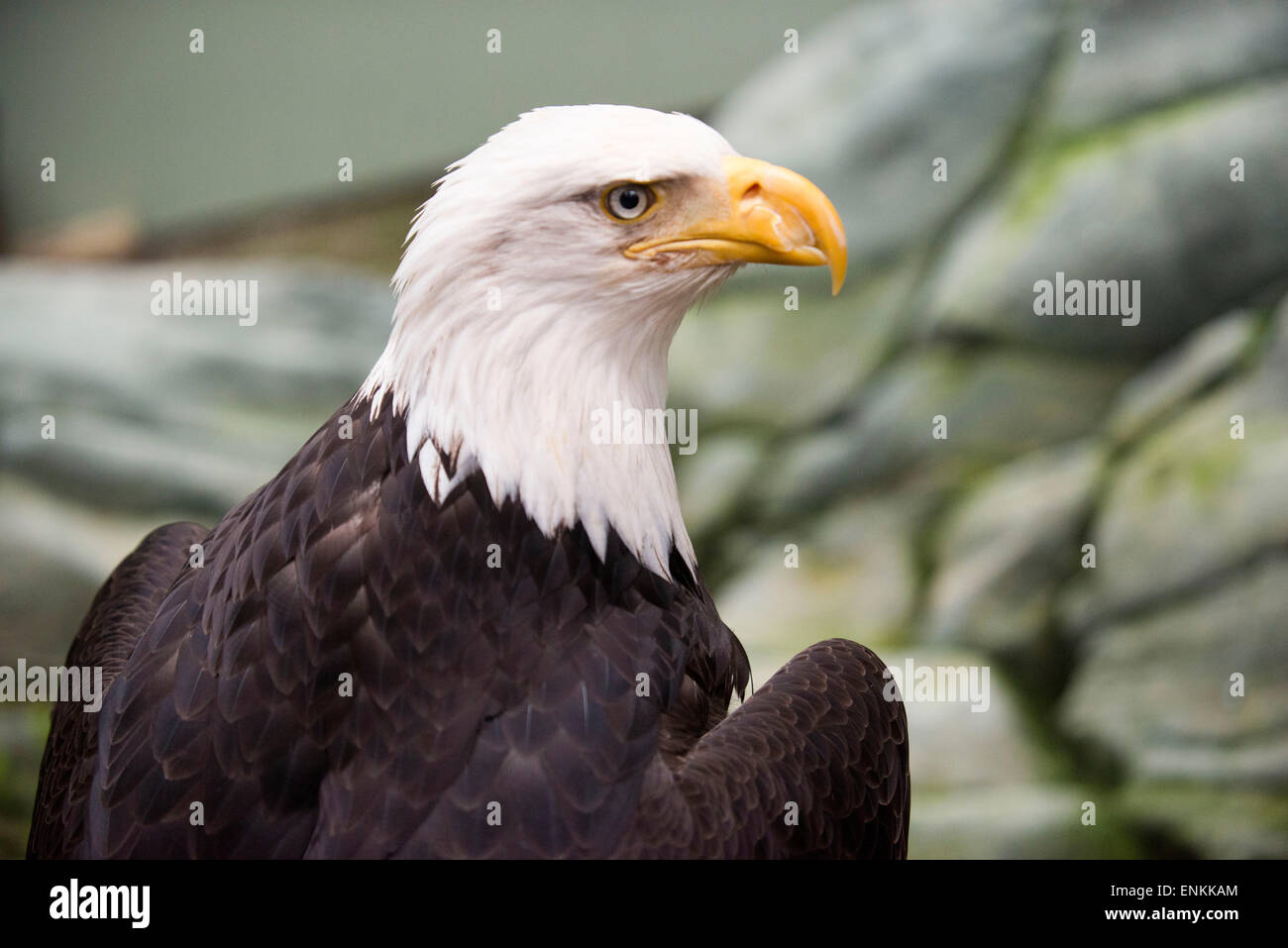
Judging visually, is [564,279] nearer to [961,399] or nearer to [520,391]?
[520,391]

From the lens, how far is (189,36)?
19.0ft

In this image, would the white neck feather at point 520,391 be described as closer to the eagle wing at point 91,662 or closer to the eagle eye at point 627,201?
the eagle eye at point 627,201

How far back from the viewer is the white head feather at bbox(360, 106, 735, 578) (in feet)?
5.82

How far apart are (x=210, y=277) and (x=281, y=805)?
4.98 metres

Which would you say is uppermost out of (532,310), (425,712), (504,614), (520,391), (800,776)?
(532,310)

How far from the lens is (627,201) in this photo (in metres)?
1.86

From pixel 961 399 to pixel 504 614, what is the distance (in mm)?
3919

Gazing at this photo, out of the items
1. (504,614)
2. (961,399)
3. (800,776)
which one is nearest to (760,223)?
(504,614)

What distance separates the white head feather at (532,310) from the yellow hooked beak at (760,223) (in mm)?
48

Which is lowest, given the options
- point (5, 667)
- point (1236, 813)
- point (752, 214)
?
point (1236, 813)

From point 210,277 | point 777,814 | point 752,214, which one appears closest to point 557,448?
point 752,214

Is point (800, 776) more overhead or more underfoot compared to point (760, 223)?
more underfoot

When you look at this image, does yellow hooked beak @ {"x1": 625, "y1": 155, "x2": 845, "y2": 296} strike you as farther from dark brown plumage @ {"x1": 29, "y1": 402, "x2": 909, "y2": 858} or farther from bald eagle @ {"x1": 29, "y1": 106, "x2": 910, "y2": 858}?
dark brown plumage @ {"x1": 29, "y1": 402, "x2": 909, "y2": 858}

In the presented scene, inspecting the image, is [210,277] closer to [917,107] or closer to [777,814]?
[917,107]
